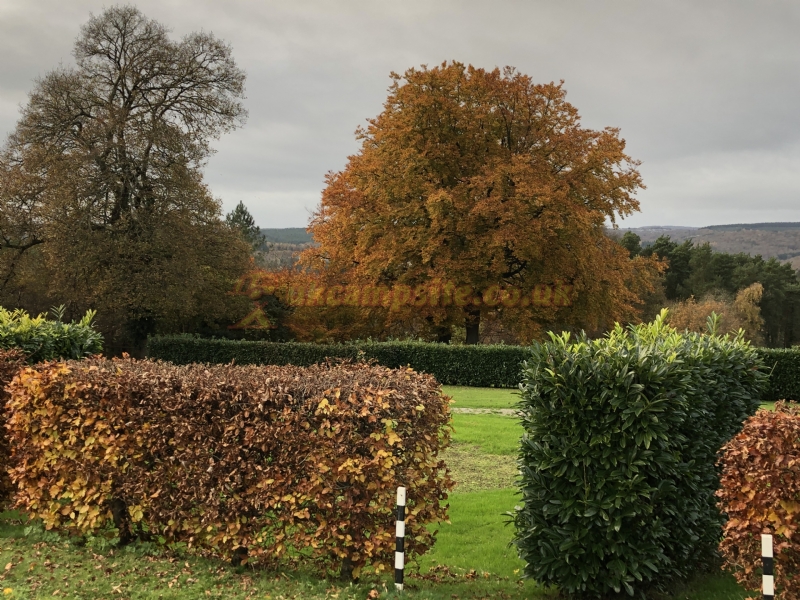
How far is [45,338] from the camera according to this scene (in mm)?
8758

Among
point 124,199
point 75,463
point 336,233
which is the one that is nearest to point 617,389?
point 75,463

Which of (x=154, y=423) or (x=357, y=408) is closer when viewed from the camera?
(x=357, y=408)

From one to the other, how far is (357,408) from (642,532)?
8.05 ft

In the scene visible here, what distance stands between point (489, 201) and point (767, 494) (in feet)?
68.6

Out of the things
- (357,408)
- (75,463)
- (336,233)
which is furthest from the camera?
(336,233)

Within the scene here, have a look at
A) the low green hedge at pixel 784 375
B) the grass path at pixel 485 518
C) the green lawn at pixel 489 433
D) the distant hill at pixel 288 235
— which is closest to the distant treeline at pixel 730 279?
the low green hedge at pixel 784 375

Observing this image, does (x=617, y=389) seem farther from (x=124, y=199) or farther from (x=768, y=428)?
(x=124, y=199)

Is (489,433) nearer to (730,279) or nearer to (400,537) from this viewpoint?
(400,537)

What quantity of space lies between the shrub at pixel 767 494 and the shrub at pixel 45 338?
7.79m

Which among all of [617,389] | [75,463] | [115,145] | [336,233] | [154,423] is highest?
[115,145]

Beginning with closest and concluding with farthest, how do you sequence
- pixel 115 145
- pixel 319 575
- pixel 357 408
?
pixel 357 408 < pixel 319 575 < pixel 115 145

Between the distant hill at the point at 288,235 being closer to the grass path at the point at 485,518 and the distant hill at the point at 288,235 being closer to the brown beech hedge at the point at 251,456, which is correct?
the grass path at the point at 485,518

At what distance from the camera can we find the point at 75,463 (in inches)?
226

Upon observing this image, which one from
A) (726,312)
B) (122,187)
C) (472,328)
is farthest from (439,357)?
(726,312)
